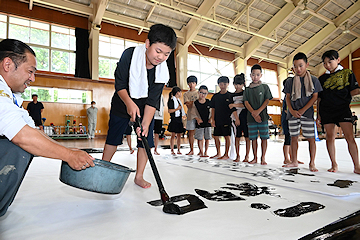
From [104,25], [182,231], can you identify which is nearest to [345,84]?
[182,231]

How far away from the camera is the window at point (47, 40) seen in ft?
26.2

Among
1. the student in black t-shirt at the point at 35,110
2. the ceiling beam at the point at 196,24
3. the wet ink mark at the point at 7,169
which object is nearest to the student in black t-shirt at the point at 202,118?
the wet ink mark at the point at 7,169

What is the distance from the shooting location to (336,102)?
7.00 feet

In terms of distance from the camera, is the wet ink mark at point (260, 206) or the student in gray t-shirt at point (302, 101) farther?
the student in gray t-shirt at point (302, 101)

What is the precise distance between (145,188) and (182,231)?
696 mm

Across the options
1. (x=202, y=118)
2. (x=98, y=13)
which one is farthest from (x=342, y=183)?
(x=98, y=13)

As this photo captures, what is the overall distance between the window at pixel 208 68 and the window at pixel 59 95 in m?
4.90

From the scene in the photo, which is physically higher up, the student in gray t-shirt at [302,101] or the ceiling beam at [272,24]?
the ceiling beam at [272,24]

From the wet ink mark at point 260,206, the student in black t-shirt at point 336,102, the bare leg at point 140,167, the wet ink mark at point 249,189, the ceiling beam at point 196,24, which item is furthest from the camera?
the ceiling beam at point 196,24

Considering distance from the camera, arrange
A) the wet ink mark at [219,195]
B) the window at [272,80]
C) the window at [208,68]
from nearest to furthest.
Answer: the wet ink mark at [219,195] < the window at [208,68] < the window at [272,80]

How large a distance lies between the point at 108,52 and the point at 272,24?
7.52m

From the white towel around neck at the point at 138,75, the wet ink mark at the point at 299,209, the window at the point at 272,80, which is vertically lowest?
the wet ink mark at the point at 299,209

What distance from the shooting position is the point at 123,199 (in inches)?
49.4

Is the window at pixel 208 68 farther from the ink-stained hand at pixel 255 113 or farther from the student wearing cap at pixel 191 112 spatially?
the ink-stained hand at pixel 255 113
